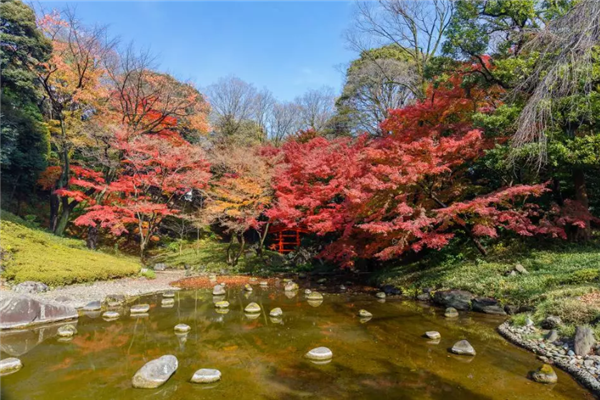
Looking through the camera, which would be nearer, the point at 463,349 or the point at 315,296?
Answer: the point at 463,349

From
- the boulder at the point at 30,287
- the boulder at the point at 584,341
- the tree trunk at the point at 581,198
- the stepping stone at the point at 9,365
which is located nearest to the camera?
the stepping stone at the point at 9,365

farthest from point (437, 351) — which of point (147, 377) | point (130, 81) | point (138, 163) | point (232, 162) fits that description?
point (130, 81)

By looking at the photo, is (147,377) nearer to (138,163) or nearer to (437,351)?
(437,351)

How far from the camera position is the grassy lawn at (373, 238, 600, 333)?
6.86 metres

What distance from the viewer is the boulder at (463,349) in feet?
19.7

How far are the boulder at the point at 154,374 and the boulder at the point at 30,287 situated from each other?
693cm

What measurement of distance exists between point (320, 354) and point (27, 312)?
6.72m

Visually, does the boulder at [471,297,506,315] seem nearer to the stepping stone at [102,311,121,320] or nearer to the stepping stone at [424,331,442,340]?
the stepping stone at [424,331,442,340]

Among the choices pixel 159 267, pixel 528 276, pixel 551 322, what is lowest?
pixel 159 267

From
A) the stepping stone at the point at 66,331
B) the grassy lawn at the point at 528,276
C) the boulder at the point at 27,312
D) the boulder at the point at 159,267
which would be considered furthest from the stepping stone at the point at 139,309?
the boulder at the point at 159,267

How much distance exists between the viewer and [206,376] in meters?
4.92

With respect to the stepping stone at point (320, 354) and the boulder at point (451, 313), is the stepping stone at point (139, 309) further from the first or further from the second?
the boulder at point (451, 313)

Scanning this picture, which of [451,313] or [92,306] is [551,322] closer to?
[451,313]

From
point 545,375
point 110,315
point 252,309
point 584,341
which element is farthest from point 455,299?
point 110,315
